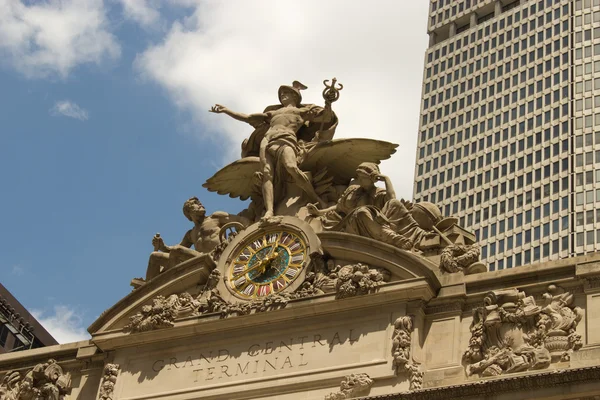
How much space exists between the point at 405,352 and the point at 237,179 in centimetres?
876

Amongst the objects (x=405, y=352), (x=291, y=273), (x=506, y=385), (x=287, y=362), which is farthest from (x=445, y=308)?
(x=291, y=273)

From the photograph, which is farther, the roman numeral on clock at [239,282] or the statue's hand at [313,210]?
the statue's hand at [313,210]

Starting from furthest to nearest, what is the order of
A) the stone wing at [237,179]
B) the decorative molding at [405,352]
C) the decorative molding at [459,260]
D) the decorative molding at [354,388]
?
the stone wing at [237,179] < the decorative molding at [459,260] < the decorative molding at [354,388] < the decorative molding at [405,352]

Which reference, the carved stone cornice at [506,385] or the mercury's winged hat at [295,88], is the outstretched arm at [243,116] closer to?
the mercury's winged hat at [295,88]

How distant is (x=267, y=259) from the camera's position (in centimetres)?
3378

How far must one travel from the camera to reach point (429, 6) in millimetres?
114125

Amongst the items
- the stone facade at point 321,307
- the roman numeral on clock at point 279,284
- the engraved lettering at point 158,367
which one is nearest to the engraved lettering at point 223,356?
the stone facade at point 321,307

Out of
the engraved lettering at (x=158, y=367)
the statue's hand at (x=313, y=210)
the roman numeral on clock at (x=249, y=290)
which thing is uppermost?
the statue's hand at (x=313, y=210)

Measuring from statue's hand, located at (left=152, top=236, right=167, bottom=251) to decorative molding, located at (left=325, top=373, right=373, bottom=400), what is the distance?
7.73 metres

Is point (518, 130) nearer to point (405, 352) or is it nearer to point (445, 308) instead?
point (445, 308)

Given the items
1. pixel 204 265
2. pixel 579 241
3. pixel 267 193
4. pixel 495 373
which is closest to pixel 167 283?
pixel 204 265

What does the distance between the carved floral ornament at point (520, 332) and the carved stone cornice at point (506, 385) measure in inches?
28.1

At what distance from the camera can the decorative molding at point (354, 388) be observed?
30094 mm

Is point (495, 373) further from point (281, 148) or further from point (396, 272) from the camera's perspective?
point (281, 148)
